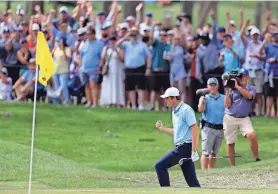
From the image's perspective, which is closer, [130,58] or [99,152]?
[99,152]

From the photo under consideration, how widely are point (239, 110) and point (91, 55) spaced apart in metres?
8.25

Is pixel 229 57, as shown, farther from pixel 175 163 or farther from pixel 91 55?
pixel 175 163

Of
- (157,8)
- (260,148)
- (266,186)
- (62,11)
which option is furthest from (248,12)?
(266,186)

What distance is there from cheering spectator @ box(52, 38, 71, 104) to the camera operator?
8.72m

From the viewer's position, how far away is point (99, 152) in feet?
Result: 84.5

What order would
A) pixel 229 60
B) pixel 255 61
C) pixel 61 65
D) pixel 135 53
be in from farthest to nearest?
pixel 61 65 < pixel 135 53 < pixel 255 61 < pixel 229 60

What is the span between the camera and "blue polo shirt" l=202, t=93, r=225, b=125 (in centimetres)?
2277

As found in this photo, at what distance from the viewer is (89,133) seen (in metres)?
28.2

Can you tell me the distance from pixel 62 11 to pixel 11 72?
2.23 metres

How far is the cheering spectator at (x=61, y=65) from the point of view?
102ft

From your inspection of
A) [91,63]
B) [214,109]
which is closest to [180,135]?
[214,109]

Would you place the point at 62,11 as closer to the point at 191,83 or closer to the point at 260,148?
the point at 191,83

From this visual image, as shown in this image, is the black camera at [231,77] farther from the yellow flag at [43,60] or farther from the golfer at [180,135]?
the yellow flag at [43,60]

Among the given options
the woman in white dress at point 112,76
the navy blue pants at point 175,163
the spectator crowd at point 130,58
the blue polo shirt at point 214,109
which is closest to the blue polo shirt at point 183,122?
the navy blue pants at point 175,163
